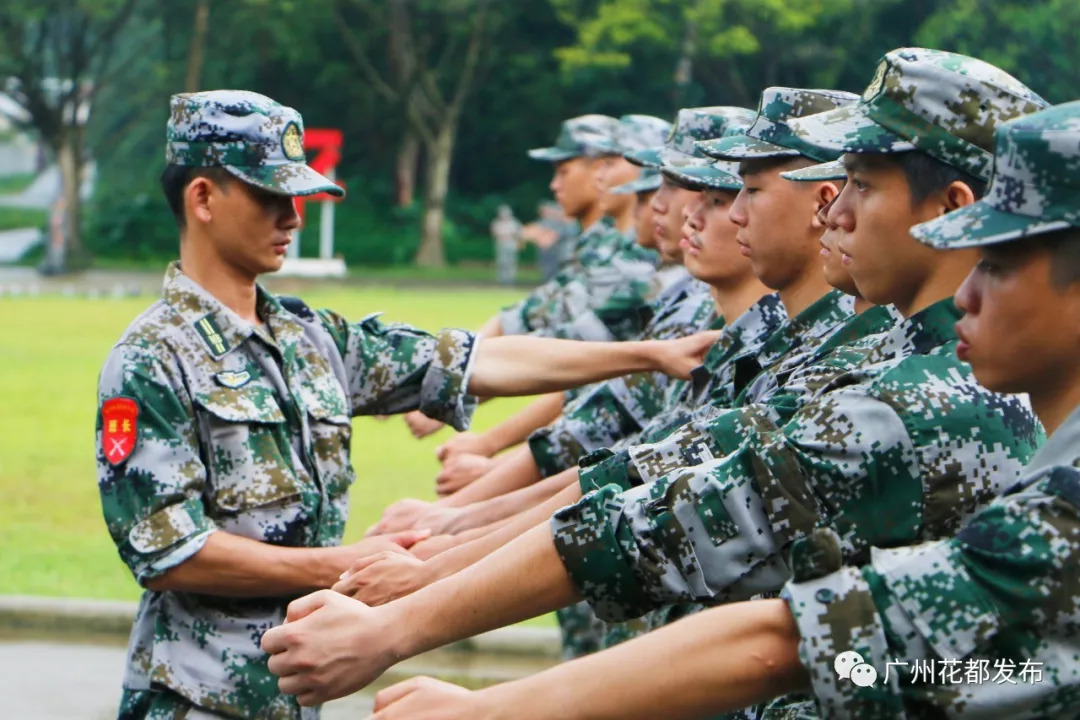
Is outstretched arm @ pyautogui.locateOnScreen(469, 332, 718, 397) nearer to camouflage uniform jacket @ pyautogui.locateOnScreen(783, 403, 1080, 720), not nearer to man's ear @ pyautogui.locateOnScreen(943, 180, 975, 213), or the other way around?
man's ear @ pyautogui.locateOnScreen(943, 180, 975, 213)

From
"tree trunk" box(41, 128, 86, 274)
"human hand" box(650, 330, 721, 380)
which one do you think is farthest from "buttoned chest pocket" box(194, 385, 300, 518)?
"tree trunk" box(41, 128, 86, 274)

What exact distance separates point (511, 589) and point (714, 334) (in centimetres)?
213

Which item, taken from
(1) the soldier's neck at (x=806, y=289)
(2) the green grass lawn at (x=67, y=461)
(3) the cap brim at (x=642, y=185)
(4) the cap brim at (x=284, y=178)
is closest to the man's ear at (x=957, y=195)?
(1) the soldier's neck at (x=806, y=289)

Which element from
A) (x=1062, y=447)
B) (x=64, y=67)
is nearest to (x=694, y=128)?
(x=1062, y=447)

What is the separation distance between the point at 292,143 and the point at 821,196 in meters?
1.46

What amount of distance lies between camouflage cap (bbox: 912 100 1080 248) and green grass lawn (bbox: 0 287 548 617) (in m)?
7.39

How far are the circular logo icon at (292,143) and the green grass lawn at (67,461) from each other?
5013 mm

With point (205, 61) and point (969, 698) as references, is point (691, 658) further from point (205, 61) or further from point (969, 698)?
point (205, 61)

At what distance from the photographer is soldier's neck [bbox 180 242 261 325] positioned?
177 inches

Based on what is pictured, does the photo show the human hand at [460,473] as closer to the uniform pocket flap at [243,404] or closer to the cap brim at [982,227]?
the uniform pocket flap at [243,404]

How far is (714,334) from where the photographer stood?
4.70 metres

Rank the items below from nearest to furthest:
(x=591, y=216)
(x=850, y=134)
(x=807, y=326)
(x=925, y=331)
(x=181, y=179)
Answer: (x=925, y=331)
(x=850, y=134)
(x=807, y=326)
(x=181, y=179)
(x=591, y=216)

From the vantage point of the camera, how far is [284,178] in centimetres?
445

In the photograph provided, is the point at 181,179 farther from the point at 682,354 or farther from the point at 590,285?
the point at 590,285
